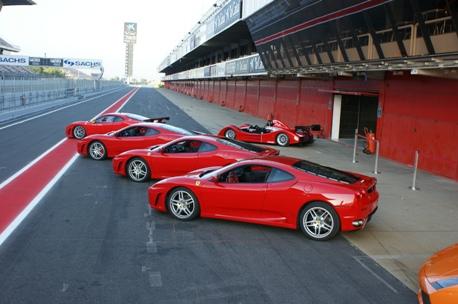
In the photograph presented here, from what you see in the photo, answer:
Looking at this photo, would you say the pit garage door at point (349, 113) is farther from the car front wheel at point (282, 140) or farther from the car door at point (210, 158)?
the car door at point (210, 158)

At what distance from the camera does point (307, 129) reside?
21.2 meters

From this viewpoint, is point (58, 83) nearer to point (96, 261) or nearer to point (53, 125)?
point (53, 125)

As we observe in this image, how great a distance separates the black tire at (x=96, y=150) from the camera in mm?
14914

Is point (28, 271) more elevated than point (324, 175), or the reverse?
point (324, 175)

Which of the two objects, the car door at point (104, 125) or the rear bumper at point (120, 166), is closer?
the rear bumper at point (120, 166)

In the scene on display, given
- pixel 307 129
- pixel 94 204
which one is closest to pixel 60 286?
pixel 94 204

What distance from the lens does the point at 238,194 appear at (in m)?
8.20

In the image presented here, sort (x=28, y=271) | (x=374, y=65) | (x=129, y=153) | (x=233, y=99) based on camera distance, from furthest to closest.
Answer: (x=233, y=99)
(x=374, y=65)
(x=129, y=153)
(x=28, y=271)

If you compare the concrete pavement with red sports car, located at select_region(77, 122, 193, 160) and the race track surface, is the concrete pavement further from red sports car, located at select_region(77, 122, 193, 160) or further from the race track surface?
red sports car, located at select_region(77, 122, 193, 160)

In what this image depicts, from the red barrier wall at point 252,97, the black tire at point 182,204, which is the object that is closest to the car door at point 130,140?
the black tire at point 182,204

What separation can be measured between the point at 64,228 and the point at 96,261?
171 cm

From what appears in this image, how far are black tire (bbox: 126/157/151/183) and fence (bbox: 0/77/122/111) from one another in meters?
20.7

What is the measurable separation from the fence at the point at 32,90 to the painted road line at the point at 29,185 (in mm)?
16225

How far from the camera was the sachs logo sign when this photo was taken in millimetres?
95500
